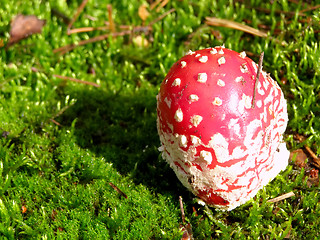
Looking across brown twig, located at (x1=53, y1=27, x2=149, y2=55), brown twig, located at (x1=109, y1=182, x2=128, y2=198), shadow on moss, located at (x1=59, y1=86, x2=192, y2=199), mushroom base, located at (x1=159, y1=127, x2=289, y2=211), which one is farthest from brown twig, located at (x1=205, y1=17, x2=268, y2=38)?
brown twig, located at (x1=109, y1=182, x2=128, y2=198)

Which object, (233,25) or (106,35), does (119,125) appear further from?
(233,25)

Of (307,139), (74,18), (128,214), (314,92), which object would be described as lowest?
(128,214)

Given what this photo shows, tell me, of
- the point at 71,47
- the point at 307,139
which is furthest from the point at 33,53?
the point at 307,139

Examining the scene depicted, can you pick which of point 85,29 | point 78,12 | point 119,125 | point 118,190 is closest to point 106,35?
point 85,29

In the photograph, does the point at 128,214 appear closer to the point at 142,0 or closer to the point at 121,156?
the point at 121,156

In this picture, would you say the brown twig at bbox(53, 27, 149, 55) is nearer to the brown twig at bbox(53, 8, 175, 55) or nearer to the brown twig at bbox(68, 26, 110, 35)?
the brown twig at bbox(53, 8, 175, 55)

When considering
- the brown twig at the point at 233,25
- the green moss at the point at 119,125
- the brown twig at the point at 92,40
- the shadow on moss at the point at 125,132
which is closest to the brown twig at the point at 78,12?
the green moss at the point at 119,125
